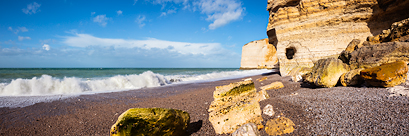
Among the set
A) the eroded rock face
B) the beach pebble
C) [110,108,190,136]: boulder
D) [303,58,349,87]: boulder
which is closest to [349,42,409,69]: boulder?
[303,58,349,87]: boulder

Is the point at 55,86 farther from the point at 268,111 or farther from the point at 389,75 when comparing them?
the point at 389,75

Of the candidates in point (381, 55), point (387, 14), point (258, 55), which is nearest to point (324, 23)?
point (387, 14)

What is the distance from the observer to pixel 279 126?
2.18 m

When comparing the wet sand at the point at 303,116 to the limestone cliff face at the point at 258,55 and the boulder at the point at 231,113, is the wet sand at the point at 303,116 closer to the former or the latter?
the boulder at the point at 231,113

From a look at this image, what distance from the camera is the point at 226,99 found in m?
3.08

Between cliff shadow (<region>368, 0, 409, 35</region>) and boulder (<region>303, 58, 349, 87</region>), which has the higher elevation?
cliff shadow (<region>368, 0, 409, 35</region>)

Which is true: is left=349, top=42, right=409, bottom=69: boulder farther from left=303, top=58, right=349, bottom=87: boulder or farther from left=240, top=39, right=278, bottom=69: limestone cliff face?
left=240, top=39, right=278, bottom=69: limestone cliff face

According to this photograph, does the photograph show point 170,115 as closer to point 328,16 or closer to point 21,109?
point 21,109

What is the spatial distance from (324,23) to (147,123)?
30.9 ft

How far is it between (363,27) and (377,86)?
616 centimetres

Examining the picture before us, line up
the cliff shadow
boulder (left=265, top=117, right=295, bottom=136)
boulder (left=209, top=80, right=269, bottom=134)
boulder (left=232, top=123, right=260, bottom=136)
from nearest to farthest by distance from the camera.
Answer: boulder (left=232, top=123, right=260, bottom=136) < boulder (left=265, top=117, right=295, bottom=136) < boulder (left=209, top=80, right=269, bottom=134) < the cliff shadow

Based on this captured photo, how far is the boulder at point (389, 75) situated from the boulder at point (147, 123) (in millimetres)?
3749

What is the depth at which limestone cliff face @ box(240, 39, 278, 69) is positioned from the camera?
3359cm

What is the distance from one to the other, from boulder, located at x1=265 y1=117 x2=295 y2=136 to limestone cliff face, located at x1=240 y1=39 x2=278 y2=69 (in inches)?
1259
